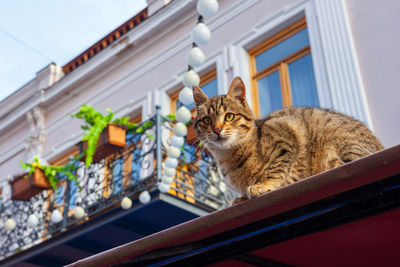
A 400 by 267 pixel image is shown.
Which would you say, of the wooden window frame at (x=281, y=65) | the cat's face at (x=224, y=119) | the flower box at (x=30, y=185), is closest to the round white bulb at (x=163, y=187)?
the wooden window frame at (x=281, y=65)

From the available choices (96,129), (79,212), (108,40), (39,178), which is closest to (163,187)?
(96,129)

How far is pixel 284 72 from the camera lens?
8172mm

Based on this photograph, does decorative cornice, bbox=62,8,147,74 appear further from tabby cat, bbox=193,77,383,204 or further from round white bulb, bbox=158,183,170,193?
tabby cat, bbox=193,77,383,204

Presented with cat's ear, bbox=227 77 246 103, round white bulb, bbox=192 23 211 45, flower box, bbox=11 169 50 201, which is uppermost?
round white bulb, bbox=192 23 211 45

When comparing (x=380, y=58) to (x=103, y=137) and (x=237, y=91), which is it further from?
(x=103, y=137)

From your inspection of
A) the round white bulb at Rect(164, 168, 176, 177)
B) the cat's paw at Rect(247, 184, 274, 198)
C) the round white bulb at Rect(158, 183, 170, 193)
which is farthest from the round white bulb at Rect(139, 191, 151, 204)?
the cat's paw at Rect(247, 184, 274, 198)

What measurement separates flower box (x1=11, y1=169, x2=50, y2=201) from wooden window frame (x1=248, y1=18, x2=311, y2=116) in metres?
4.82

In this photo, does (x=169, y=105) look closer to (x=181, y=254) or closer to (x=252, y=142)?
(x=252, y=142)

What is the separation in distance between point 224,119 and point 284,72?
5717mm

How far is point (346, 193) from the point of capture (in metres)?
1.44

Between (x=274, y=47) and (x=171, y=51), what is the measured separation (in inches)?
110

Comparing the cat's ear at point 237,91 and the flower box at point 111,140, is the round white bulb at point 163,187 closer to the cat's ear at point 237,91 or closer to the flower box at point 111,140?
the flower box at point 111,140

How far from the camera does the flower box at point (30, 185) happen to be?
921 centimetres

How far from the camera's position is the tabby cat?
246 cm
